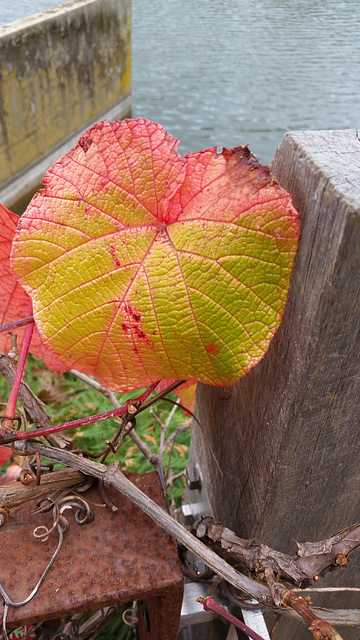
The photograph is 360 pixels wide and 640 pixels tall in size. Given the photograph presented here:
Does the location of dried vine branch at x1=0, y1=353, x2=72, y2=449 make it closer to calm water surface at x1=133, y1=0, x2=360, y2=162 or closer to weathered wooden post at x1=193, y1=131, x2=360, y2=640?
weathered wooden post at x1=193, y1=131, x2=360, y2=640

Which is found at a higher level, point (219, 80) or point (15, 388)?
point (15, 388)

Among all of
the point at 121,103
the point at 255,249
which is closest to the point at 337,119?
the point at 255,249

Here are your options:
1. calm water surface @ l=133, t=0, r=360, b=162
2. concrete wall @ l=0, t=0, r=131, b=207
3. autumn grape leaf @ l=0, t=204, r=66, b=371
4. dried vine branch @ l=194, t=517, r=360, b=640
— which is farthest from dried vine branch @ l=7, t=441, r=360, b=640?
concrete wall @ l=0, t=0, r=131, b=207

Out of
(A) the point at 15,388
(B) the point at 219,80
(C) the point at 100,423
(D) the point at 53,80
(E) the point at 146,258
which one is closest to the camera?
(E) the point at 146,258

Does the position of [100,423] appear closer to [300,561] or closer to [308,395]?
[300,561]

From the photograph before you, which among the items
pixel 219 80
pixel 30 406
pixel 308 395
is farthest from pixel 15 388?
pixel 219 80

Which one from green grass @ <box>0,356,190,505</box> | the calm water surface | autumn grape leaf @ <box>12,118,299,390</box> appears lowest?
green grass @ <box>0,356,190,505</box>
